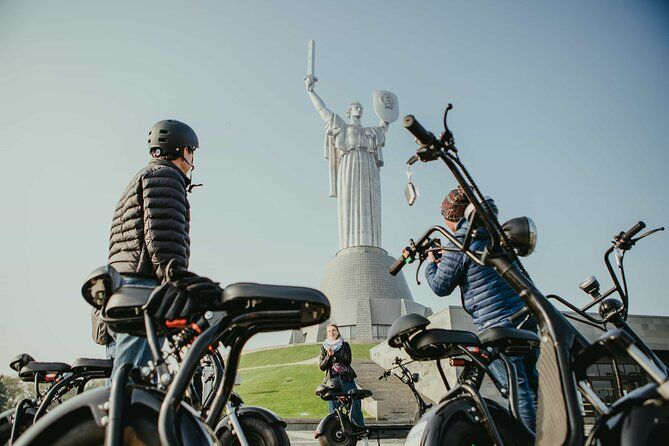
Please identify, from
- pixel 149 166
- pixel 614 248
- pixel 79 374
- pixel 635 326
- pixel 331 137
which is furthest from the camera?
pixel 331 137

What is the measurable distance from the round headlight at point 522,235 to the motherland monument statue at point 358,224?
3926cm

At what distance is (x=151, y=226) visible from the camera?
277 centimetres

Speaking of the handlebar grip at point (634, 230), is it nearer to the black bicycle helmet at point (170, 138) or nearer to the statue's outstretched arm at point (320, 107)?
the black bicycle helmet at point (170, 138)

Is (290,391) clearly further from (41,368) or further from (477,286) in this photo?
(477,286)

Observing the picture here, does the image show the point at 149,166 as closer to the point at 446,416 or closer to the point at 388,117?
the point at 446,416

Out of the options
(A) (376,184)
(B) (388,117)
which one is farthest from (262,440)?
(B) (388,117)

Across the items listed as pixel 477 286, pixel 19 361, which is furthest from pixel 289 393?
pixel 477 286

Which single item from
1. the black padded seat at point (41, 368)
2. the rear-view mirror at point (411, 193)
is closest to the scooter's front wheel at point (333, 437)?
the black padded seat at point (41, 368)

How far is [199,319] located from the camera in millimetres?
1716

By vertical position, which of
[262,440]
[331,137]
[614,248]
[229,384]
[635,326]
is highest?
[331,137]

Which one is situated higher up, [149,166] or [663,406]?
[149,166]

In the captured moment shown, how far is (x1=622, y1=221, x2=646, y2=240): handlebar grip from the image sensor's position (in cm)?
387

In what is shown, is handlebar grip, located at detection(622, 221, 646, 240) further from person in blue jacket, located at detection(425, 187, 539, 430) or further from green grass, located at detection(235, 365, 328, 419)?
green grass, located at detection(235, 365, 328, 419)

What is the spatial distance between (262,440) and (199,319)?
243 cm
